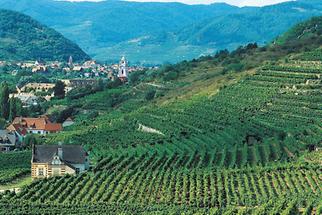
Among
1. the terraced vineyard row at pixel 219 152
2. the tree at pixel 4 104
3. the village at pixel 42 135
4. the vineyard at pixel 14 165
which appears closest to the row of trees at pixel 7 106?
the tree at pixel 4 104

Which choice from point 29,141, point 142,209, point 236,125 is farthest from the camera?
point 29,141

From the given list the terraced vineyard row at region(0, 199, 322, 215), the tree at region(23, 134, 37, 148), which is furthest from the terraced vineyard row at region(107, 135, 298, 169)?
the terraced vineyard row at region(0, 199, 322, 215)

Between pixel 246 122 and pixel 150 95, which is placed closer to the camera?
pixel 246 122

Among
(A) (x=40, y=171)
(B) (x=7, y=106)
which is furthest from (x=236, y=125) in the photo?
(B) (x=7, y=106)

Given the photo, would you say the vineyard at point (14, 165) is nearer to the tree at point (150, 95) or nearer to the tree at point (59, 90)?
the tree at point (150, 95)

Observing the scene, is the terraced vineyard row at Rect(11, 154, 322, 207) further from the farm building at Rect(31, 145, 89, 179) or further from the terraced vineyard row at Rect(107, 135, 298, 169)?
the terraced vineyard row at Rect(107, 135, 298, 169)

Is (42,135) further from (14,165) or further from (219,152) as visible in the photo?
(219,152)

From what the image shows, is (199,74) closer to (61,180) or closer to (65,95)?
(65,95)

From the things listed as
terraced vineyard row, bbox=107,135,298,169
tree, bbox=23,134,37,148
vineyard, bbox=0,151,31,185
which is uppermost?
terraced vineyard row, bbox=107,135,298,169

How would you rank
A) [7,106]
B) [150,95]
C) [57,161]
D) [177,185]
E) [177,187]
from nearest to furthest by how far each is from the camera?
[177,187]
[177,185]
[57,161]
[7,106]
[150,95]
